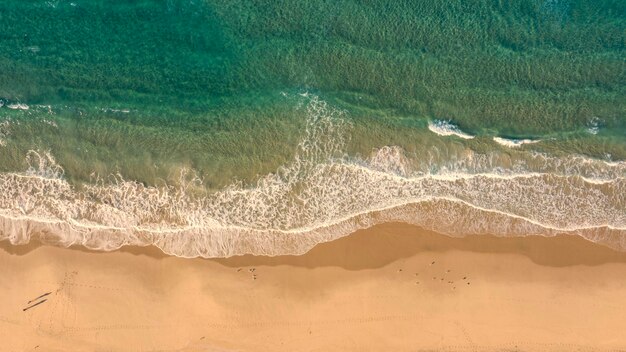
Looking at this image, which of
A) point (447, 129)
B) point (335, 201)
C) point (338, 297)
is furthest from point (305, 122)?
point (338, 297)

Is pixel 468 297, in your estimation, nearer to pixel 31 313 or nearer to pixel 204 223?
pixel 204 223

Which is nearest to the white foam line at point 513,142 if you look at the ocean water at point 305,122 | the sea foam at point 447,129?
the ocean water at point 305,122

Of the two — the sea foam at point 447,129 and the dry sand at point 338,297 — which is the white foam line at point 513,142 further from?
the dry sand at point 338,297

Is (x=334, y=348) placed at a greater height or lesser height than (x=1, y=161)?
lesser

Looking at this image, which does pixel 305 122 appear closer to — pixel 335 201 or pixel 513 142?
pixel 335 201

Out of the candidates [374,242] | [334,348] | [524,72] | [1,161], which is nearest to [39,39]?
[1,161]
